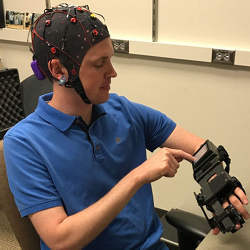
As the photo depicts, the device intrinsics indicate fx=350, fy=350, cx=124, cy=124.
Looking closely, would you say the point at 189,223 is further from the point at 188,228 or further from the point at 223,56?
the point at 223,56

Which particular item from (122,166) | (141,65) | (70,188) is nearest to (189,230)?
(122,166)

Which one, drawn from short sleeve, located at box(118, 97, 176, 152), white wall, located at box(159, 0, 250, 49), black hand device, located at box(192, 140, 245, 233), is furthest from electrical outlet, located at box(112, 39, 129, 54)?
black hand device, located at box(192, 140, 245, 233)

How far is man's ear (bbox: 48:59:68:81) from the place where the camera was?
1017mm

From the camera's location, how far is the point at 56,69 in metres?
1.03

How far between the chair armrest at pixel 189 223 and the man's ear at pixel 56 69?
64 centimetres

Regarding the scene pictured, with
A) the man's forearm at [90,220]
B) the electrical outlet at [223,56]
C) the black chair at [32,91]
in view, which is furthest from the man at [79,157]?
the electrical outlet at [223,56]

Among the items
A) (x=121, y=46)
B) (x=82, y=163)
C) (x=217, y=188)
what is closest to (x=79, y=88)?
(x=82, y=163)

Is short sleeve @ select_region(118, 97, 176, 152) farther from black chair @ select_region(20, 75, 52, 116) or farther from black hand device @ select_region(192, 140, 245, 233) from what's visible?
black chair @ select_region(20, 75, 52, 116)

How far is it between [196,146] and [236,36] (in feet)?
2.42

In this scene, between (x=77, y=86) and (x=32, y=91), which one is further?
(x=32, y=91)

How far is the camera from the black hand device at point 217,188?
2.93ft

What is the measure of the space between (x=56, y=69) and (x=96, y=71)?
0.12 metres

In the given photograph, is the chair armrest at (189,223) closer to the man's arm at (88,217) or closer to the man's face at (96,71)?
the man's arm at (88,217)

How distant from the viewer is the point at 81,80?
1022mm
